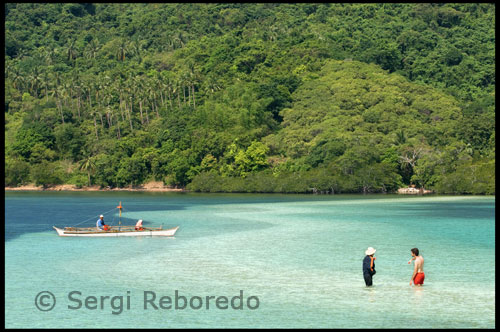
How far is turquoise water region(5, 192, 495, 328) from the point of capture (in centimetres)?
2581

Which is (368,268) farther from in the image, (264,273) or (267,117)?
(267,117)

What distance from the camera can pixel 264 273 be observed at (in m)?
35.1

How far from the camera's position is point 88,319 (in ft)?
83.7

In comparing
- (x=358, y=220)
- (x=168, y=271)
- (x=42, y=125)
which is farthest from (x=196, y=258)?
(x=42, y=125)

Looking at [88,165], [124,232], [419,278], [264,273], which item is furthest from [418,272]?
[88,165]

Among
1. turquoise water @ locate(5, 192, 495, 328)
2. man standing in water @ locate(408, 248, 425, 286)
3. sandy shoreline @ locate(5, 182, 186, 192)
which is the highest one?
sandy shoreline @ locate(5, 182, 186, 192)

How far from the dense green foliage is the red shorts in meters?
86.5

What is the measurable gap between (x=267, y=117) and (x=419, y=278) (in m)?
129

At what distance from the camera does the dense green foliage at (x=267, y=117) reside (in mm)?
125125

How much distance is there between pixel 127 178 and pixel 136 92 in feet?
111

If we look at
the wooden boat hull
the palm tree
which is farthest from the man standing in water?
the palm tree

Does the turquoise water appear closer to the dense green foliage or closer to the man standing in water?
the man standing in water

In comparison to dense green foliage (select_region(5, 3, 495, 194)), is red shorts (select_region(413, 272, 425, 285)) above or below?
below

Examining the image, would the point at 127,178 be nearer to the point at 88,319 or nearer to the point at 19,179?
the point at 19,179
